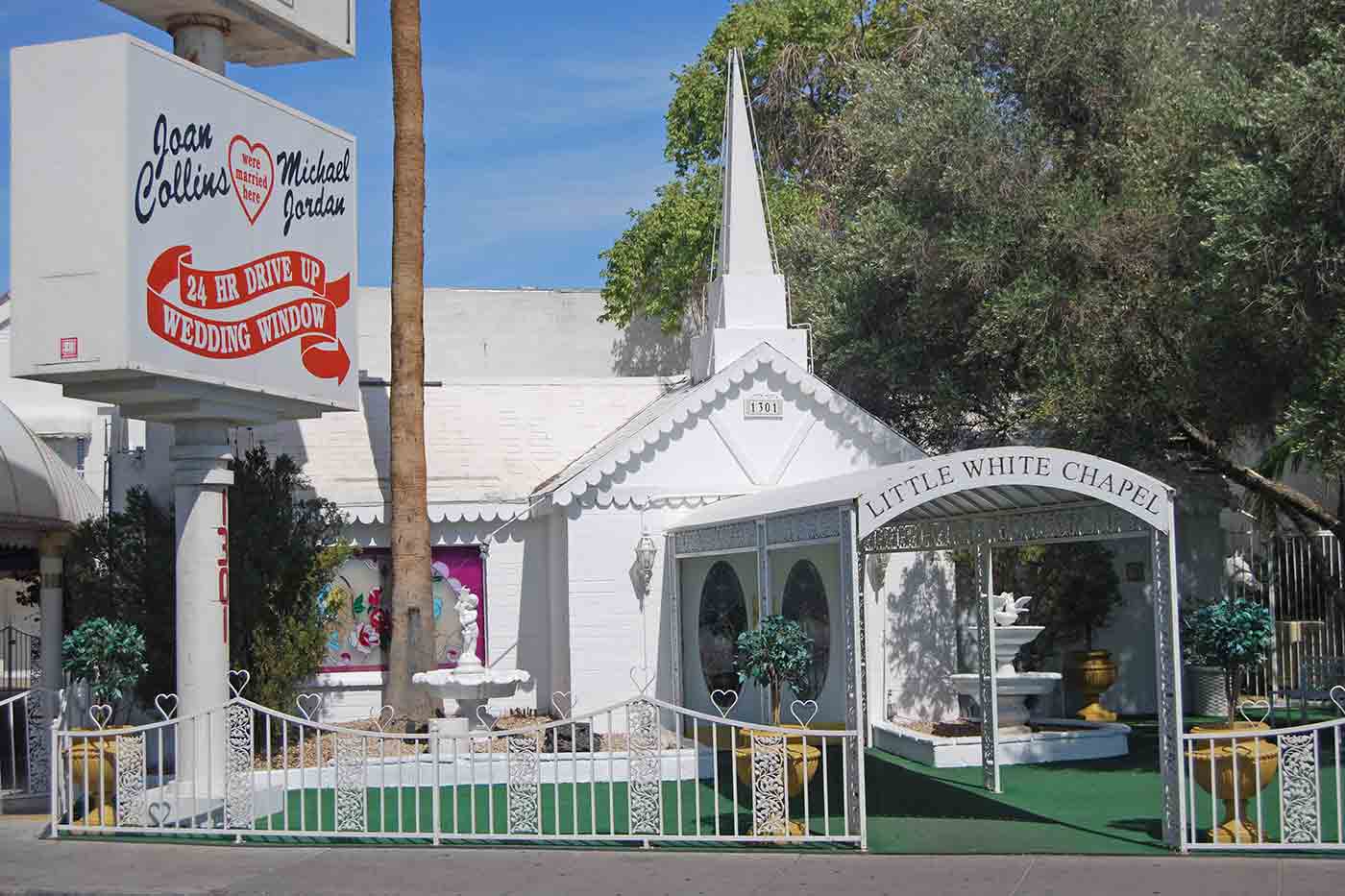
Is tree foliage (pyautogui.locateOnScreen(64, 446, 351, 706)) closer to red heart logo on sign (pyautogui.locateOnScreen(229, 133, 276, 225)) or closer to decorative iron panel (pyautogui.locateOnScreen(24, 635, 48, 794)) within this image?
decorative iron panel (pyautogui.locateOnScreen(24, 635, 48, 794))

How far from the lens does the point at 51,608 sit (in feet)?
53.2

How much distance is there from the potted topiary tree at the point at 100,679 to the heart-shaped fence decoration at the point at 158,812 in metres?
0.34

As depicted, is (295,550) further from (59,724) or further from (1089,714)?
(1089,714)

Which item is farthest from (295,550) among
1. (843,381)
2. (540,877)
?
(843,381)

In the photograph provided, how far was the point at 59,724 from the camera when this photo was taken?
1304 cm

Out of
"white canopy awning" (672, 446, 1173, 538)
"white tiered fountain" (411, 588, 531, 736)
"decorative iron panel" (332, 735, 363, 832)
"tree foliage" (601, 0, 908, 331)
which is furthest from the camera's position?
"tree foliage" (601, 0, 908, 331)

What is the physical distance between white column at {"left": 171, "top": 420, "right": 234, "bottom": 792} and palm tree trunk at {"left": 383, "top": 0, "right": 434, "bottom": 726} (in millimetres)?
3316

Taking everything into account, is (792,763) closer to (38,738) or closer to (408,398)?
(408,398)

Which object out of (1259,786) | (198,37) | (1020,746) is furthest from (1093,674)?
(198,37)

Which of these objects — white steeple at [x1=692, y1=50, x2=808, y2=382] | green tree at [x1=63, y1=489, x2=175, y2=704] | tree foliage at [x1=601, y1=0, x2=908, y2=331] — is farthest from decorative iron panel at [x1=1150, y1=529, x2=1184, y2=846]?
tree foliage at [x1=601, y1=0, x2=908, y2=331]

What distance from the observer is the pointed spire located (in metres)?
21.0

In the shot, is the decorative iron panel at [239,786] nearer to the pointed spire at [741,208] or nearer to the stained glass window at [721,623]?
the stained glass window at [721,623]

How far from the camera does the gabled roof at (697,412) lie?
18.6 metres

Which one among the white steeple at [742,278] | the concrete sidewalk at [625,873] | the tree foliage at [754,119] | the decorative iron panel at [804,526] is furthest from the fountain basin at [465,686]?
the tree foliage at [754,119]
